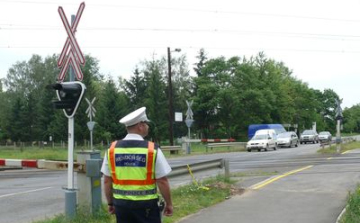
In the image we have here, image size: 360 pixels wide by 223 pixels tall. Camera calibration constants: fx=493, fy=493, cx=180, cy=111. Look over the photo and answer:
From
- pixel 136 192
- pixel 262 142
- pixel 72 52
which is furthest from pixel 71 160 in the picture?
pixel 262 142

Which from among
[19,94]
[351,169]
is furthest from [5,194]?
[19,94]

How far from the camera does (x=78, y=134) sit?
58875 millimetres

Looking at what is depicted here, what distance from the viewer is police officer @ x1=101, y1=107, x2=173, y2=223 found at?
4402mm

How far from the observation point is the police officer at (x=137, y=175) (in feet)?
14.4

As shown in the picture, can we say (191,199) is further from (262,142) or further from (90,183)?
(262,142)

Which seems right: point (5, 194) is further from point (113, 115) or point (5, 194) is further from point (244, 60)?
point (244, 60)

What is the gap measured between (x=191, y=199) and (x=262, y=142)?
92.8 feet

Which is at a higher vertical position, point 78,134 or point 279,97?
point 279,97

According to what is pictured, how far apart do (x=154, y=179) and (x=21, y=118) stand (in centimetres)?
7065

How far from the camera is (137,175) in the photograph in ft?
14.5

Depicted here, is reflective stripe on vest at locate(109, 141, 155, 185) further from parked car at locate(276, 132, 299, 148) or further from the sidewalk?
parked car at locate(276, 132, 299, 148)

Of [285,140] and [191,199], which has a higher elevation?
[285,140]

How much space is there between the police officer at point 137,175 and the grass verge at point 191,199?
317 centimetres

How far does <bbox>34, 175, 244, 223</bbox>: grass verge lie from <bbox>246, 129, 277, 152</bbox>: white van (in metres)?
25.6
